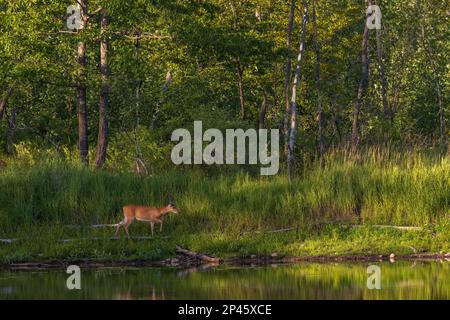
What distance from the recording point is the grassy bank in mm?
19984

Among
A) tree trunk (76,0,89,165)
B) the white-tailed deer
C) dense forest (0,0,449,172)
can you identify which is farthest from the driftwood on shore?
tree trunk (76,0,89,165)

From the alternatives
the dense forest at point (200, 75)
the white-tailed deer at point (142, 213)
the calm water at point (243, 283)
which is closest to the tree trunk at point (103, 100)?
the dense forest at point (200, 75)

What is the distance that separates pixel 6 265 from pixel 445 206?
9.15 metres

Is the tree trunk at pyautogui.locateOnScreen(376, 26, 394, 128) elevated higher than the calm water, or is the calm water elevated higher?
the tree trunk at pyautogui.locateOnScreen(376, 26, 394, 128)

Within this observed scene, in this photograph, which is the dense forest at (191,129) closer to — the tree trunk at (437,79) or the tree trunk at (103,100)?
the tree trunk at (103,100)

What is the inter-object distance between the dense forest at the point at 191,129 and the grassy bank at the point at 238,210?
0.12ft

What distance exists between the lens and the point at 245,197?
2158cm

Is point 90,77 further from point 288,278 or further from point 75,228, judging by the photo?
point 288,278

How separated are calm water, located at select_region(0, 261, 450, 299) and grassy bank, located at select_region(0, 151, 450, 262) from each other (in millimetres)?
1167

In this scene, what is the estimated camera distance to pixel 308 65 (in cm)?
3906

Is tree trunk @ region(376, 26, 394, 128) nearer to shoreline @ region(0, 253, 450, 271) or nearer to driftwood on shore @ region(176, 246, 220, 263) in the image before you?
shoreline @ region(0, 253, 450, 271)

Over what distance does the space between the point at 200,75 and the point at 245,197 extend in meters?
9.82

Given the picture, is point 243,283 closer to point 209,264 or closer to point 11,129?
point 209,264
